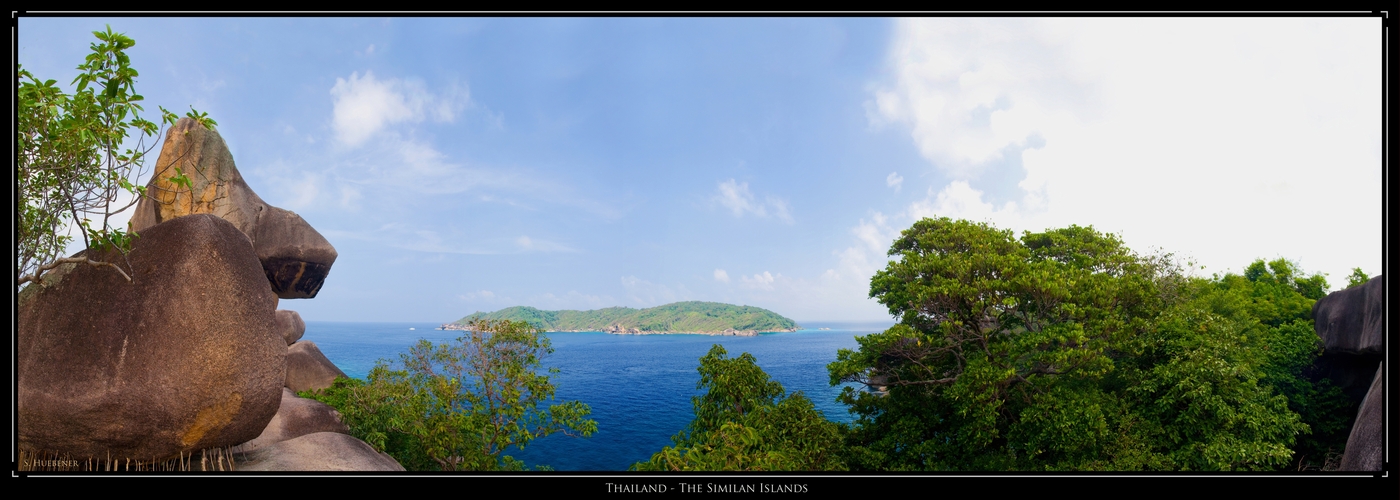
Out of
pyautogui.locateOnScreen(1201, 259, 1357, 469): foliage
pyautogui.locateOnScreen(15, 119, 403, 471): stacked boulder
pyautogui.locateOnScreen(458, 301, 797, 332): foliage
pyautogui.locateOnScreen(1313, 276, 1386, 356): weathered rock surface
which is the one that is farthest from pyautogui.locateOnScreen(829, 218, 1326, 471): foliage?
pyautogui.locateOnScreen(458, 301, 797, 332): foliage

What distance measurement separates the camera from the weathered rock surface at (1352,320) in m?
9.94

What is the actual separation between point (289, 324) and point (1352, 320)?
1202 inches

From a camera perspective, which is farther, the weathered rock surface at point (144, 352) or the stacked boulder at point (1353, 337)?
the stacked boulder at point (1353, 337)

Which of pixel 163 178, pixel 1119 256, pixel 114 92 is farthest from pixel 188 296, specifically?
pixel 1119 256

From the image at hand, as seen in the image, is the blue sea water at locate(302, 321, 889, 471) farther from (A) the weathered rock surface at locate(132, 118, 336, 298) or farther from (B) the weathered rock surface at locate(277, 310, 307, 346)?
(A) the weathered rock surface at locate(132, 118, 336, 298)

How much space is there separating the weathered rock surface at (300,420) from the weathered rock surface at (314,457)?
9.63ft

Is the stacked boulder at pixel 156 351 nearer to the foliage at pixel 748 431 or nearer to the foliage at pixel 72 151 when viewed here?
the foliage at pixel 72 151

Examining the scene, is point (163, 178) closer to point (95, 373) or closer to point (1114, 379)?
point (95, 373)

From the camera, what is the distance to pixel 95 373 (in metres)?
6.45

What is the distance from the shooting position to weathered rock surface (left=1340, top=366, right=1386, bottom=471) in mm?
5938

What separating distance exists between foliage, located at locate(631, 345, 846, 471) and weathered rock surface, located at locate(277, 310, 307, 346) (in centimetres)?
1767

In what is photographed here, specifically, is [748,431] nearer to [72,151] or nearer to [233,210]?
[72,151]

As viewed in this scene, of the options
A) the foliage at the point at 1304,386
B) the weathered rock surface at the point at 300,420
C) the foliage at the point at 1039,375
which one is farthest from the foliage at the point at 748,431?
the foliage at the point at 1304,386
